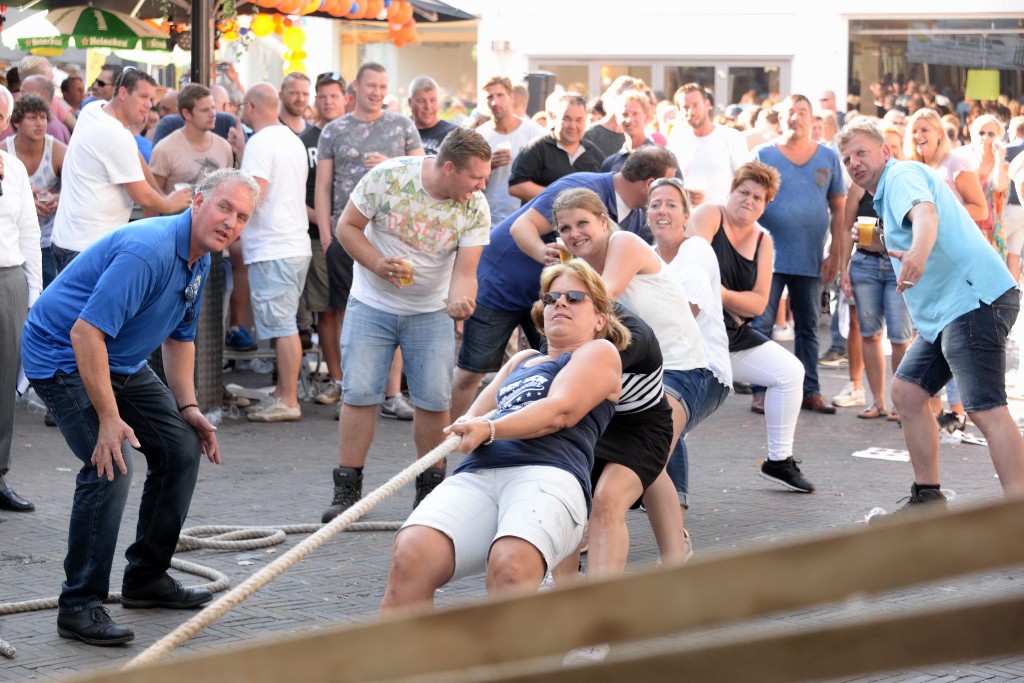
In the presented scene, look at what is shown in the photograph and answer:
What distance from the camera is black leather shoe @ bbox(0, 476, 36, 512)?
6.57m

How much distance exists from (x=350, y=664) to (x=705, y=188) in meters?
9.96

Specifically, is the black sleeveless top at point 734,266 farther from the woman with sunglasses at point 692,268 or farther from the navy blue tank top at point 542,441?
the navy blue tank top at point 542,441

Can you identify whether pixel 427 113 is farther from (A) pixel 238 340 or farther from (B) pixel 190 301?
(B) pixel 190 301

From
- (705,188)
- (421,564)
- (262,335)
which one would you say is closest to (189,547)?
(421,564)

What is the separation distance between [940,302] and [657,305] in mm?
1367

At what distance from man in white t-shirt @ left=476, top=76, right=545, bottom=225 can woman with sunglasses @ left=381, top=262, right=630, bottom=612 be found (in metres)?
5.13

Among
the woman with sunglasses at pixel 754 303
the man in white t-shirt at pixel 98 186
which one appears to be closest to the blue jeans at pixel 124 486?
the woman with sunglasses at pixel 754 303

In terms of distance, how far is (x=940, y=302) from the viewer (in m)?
6.06

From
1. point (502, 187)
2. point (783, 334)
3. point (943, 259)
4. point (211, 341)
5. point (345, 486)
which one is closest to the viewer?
point (943, 259)

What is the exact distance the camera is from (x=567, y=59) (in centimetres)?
2275

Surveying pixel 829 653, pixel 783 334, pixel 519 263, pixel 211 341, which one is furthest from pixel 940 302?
pixel 783 334

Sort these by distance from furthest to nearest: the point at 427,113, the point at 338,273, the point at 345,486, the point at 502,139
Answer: the point at 502,139
the point at 427,113
the point at 338,273
the point at 345,486

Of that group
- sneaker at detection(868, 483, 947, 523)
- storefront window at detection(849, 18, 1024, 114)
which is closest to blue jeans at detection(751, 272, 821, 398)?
sneaker at detection(868, 483, 947, 523)

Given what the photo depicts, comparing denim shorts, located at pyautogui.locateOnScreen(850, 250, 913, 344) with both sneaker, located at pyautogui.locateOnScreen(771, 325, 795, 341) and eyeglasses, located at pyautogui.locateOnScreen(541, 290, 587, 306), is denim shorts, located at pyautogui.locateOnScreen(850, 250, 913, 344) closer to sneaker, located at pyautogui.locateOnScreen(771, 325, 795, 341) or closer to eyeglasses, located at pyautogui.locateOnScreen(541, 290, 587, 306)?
sneaker, located at pyautogui.locateOnScreen(771, 325, 795, 341)
